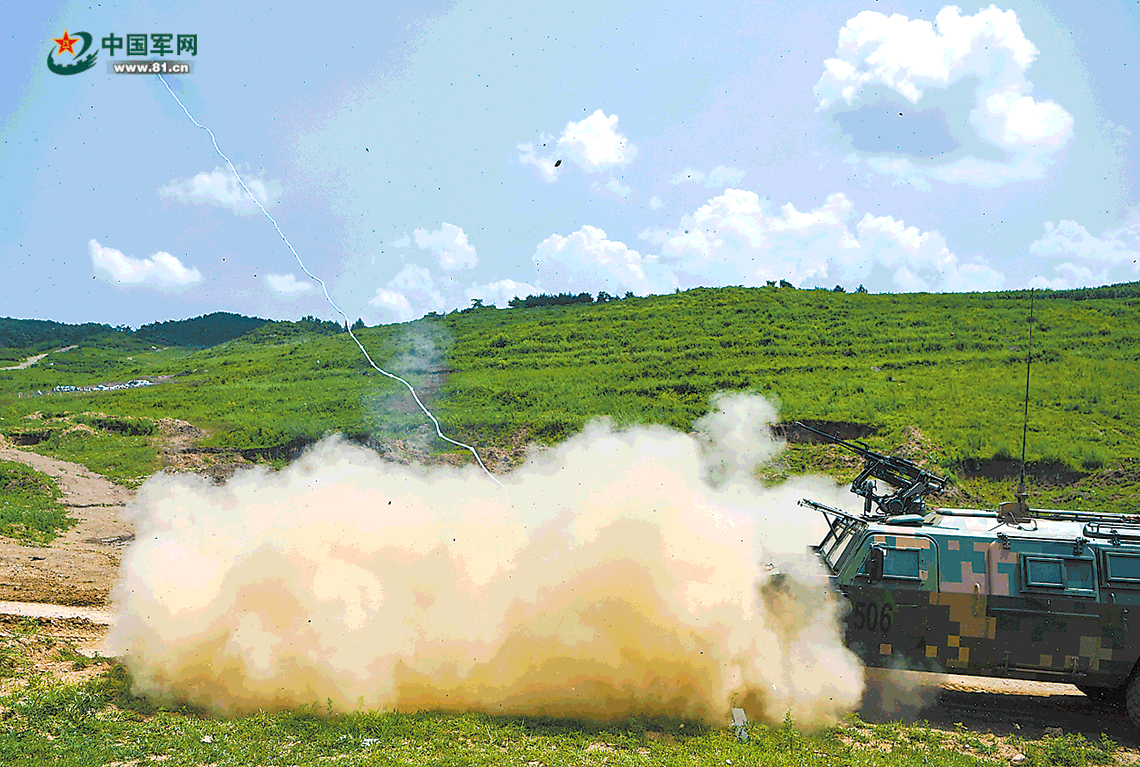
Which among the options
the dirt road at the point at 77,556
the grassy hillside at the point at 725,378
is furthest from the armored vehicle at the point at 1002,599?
the grassy hillside at the point at 725,378

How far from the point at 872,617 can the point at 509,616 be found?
16.5 feet

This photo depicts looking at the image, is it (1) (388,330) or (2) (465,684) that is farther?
(1) (388,330)

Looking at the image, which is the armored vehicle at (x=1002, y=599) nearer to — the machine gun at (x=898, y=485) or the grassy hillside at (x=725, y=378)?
the machine gun at (x=898, y=485)

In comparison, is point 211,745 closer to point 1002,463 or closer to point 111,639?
point 111,639

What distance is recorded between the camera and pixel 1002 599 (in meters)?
11.1

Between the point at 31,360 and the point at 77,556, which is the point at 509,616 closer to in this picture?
the point at 77,556

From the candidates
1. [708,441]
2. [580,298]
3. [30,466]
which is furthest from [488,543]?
[580,298]

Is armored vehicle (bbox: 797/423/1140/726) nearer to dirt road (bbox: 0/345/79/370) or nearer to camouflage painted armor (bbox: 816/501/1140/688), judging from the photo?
camouflage painted armor (bbox: 816/501/1140/688)

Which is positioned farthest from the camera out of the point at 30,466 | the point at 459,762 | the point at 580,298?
the point at 580,298

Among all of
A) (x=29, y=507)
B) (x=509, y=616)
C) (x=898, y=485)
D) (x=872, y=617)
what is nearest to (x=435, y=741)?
(x=509, y=616)

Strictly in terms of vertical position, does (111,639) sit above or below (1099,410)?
below

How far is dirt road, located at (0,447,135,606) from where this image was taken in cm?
1730

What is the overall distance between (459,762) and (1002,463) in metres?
29.2

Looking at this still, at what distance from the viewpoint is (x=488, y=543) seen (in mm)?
13211
